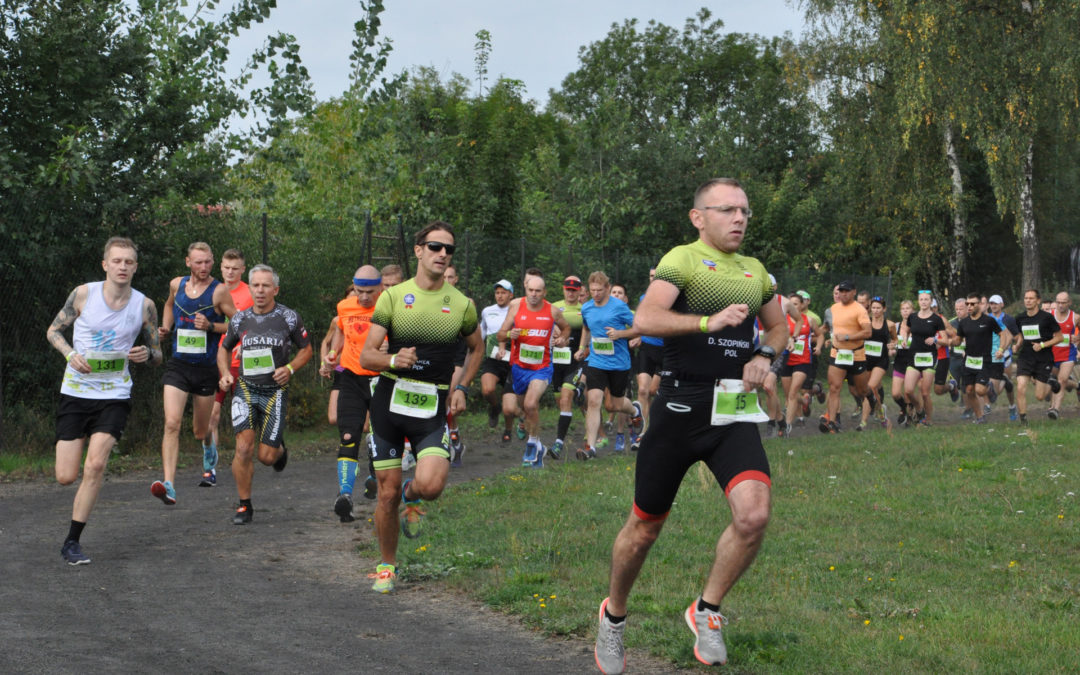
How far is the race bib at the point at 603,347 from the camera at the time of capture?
566 inches

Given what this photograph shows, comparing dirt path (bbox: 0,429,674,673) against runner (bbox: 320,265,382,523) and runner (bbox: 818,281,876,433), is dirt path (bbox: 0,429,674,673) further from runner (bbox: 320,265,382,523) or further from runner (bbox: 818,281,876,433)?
runner (bbox: 818,281,876,433)

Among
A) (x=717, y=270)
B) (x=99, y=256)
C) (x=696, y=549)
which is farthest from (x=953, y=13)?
(x=717, y=270)

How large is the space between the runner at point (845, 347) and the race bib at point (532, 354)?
5706 mm

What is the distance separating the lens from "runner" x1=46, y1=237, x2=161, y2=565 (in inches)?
327

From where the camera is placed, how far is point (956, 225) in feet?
Answer: 129

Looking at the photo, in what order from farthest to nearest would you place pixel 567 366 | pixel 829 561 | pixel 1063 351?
pixel 1063 351
pixel 567 366
pixel 829 561

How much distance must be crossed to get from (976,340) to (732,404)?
49.7ft

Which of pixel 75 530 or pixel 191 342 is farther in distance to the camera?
pixel 191 342

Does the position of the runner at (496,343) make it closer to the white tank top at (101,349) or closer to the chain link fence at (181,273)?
the chain link fence at (181,273)

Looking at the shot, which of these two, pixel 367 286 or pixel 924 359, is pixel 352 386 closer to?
pixel 367 286

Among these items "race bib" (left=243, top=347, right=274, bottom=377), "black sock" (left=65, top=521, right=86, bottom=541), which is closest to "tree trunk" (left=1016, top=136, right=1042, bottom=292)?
"race bib" (left=243, top=347, right=274, bottom=377)

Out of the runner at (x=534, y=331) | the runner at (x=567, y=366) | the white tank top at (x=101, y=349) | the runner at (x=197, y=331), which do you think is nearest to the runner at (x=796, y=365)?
the runner at (x=567, y=366)

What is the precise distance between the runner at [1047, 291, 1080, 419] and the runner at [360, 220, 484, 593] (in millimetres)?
13460

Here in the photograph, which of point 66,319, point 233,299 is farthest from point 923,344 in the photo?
point 66,319
